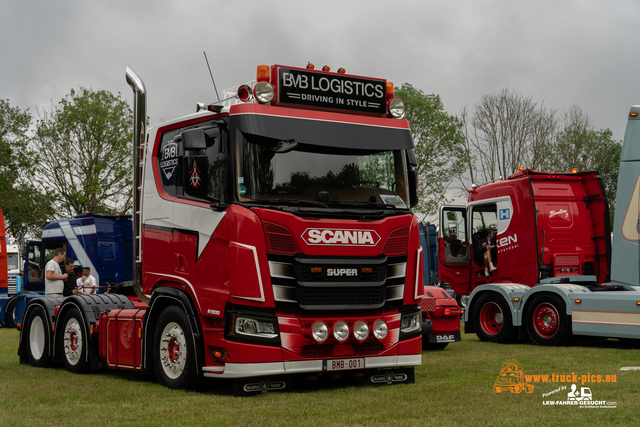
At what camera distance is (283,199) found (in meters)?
7.90

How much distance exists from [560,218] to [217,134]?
9015 millimetres

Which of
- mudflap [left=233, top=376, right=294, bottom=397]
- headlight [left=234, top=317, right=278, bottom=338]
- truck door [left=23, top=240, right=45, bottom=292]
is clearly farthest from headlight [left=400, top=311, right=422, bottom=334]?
truck door [left=23, top=240, right=45, bottom=292]

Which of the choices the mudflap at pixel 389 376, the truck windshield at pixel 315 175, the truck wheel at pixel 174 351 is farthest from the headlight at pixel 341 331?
the truck wheel at pixel 174 351

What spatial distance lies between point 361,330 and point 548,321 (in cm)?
685

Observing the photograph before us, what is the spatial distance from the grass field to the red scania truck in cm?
44

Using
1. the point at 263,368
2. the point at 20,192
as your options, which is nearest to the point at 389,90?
the point at 263,368

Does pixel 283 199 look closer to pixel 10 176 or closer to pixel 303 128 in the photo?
pixel 303 128

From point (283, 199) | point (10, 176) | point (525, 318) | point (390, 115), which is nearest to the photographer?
point (283, 199)

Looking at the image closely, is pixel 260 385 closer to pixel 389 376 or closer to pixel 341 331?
pixel 341 331

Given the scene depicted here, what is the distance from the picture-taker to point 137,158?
32.2ft

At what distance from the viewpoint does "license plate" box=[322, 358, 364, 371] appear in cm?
803

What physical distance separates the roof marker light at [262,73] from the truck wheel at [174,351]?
2.88 m

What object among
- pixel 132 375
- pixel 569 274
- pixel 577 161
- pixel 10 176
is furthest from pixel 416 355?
pixel 577 161

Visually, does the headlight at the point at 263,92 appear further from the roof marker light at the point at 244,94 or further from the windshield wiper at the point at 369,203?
the windshield wiper at the point at 369,203
